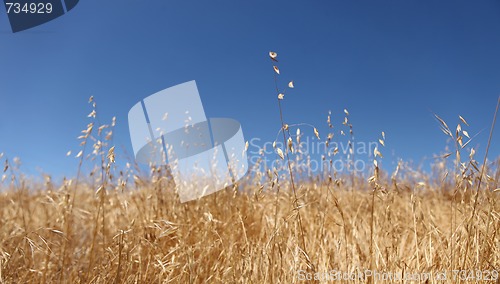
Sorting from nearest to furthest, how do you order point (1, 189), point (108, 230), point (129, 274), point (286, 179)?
point (129, 274) → point (108, 230) → point (286, 179) → point (1, 189)

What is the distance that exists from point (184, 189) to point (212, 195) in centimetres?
24

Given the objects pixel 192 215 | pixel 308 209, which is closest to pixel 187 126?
pixel 192 215

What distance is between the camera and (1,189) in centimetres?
426

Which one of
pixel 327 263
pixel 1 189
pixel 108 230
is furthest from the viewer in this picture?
pixel 1 189

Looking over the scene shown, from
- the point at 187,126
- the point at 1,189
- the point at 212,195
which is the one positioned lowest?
the point at 212,195

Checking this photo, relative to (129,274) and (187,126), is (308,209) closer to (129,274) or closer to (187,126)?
(187,126)

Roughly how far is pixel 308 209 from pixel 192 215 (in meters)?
1.12

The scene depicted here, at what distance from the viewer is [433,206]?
4078mm

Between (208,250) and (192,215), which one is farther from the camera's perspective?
(192,215)

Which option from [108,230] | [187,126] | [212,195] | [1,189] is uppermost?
[187,126]

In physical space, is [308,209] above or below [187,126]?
below

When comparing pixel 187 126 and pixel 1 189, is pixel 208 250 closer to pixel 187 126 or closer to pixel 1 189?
pixel 187 126

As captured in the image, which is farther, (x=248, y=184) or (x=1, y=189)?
(x=1, y=189)

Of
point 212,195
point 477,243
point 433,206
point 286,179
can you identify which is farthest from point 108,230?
point 433,206
